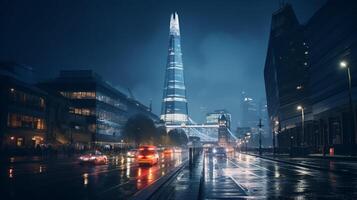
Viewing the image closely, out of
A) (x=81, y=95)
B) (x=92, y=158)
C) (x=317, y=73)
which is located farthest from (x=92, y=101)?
(x=92, y=158)

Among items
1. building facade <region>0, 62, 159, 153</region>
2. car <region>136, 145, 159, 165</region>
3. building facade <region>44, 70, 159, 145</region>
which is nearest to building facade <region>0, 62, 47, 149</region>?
building facade <region>0, 62, 159, 153</region>

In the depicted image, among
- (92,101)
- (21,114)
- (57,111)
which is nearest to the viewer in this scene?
(21,114)

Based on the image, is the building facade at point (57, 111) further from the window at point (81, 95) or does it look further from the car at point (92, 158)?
the car at point (92, 158)

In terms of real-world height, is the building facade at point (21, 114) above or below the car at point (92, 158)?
above

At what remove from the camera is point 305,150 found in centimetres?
7719

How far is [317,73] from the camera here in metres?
106

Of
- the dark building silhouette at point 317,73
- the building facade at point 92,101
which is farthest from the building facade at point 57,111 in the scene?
the dark building silhouette at point 317,73

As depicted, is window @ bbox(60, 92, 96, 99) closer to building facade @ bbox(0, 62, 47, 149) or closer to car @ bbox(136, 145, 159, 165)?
building facade @ bbox(0, 62, 47, 149)

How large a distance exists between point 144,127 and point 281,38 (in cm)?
6159

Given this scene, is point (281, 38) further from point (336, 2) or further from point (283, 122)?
point (336, 2)

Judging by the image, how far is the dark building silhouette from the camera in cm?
8062

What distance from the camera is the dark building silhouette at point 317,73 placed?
265 feet

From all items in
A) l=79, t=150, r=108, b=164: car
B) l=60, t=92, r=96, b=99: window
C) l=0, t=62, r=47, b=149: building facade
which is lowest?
l=79, t=150, r=108, b=164: car

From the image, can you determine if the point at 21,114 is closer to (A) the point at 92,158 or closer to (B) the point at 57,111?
(B) the point at 57,111
